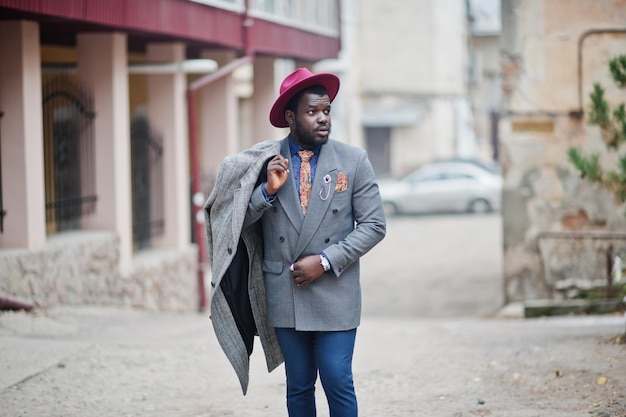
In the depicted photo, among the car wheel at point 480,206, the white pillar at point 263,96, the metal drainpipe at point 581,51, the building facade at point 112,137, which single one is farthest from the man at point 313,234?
the car wheel at point 480,206

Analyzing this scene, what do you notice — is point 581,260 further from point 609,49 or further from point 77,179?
point 77,179

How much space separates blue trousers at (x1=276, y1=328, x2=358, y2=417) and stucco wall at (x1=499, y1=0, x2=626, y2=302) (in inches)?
345

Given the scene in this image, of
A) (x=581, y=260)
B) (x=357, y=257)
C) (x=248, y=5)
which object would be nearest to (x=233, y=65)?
(x=248, y=5)

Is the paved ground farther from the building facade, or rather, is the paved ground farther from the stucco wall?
the stucco wall

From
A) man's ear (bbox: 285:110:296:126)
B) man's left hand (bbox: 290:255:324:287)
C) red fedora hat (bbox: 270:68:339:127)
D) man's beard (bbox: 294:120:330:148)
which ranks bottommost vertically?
man's left hand (bbox: 290:255:324:287)

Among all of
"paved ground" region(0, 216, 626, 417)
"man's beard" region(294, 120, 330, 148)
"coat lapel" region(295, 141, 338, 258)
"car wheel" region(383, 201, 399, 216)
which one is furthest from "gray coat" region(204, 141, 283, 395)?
"car wheel" region(383, 201, 399, 216)

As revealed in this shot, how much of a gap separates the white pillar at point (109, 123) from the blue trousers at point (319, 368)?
6.93 m

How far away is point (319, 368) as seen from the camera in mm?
4621

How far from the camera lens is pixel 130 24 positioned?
1045 centimetres

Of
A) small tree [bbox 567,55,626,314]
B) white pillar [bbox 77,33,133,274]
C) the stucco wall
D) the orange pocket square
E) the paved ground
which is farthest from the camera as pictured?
the stucco wall

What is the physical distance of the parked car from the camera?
3061 centimetres

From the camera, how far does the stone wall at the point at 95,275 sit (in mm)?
9297

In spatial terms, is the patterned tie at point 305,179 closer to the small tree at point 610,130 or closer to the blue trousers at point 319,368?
the blue trousers at point 319,368

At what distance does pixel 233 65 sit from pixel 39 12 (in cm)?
519
